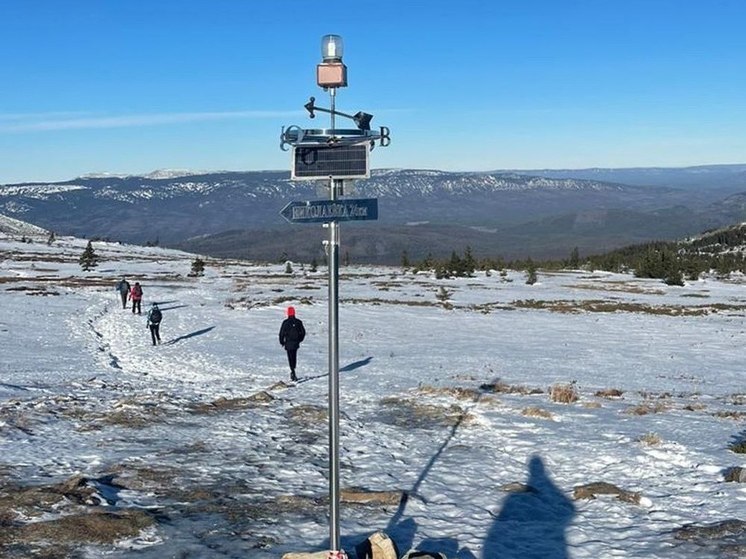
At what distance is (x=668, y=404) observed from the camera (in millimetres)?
17594

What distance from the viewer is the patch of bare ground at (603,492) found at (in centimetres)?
1060

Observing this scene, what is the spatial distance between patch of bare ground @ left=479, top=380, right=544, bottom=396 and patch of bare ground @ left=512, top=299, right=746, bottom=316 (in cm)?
2818

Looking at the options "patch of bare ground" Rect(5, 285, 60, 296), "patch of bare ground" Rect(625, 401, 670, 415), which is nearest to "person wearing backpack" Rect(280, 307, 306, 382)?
"patch of bare ground" Rect(625, 401, 670, 415)

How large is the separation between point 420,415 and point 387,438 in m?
2.10

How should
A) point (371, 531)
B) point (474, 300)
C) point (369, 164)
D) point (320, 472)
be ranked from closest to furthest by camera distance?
point (369, 164), point (371, 531), point (320, 472), point (474, 300)

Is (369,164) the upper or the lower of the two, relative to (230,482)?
upper

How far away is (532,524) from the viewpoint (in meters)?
9.87

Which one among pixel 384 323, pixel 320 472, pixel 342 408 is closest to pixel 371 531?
pixel 320 472

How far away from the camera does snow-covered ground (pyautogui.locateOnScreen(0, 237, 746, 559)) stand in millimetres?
9328

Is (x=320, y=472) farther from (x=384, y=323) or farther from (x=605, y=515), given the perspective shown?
(x=384, y=323)

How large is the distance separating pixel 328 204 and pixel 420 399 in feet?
37.3

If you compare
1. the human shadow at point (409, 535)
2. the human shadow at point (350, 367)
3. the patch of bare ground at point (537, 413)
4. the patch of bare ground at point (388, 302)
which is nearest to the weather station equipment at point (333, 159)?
the human shadow at point (409, 535)

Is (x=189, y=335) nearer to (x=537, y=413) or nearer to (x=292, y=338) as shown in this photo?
(x=292, y=338)

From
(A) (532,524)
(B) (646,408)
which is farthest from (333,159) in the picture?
(B) (646,408)
